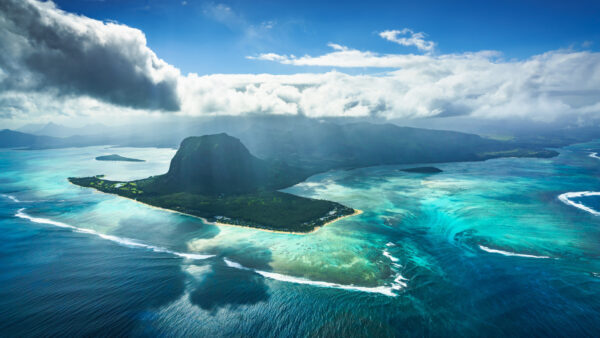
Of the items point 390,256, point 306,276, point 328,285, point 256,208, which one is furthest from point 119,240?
point 390,256

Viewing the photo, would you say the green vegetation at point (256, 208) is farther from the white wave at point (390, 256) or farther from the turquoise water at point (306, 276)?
the white wave at point (390, 256)

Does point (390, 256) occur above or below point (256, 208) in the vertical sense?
below

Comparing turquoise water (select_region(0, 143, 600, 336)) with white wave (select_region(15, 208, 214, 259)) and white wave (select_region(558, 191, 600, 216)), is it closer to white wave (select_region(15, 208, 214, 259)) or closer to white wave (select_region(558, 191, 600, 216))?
white wave (select_region(15, 208, 214, 259))

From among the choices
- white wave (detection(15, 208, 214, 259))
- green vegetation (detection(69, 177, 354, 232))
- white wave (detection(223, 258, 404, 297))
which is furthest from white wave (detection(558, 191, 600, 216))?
white wave (detection(15, 208, 214, 259))

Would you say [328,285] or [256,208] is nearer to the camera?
[328,285]

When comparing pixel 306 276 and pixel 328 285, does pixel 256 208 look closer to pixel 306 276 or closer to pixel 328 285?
pixel 306 276

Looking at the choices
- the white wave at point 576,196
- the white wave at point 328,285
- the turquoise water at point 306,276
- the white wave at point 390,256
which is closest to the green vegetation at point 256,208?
the turquoise water at point 306,276

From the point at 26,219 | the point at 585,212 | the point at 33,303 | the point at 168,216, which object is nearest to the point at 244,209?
the point at 168,216

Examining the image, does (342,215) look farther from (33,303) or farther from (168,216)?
(33,303)
